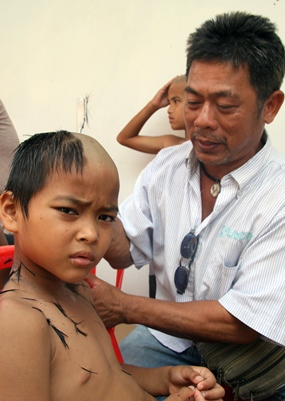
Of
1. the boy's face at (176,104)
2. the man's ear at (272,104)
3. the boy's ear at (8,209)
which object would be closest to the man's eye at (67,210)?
the boy's ear at (8,209)

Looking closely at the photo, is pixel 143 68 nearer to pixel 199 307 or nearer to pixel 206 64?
pixel 206 64

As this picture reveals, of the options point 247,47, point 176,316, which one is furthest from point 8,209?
point 247,47

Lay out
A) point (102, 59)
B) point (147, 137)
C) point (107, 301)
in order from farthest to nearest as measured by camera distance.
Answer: point (102, 59) < point (147, 137) < point (107, 301)

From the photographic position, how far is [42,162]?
0.91m

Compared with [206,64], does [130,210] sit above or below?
below

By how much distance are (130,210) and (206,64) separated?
62 centimetres

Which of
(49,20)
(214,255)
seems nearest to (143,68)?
(49,20)

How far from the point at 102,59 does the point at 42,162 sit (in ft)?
6.33

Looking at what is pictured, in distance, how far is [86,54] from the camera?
2738 millimetres

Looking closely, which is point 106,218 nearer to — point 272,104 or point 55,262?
point 55,262

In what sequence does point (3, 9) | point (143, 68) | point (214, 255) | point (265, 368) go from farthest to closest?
1. point (3, 9)
2. point (143, 68)
3. point (214, 255)
4. point (265, 368)

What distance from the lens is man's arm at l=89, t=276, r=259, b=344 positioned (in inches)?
52.2

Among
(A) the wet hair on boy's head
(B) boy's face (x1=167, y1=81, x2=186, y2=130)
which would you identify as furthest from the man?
(B) boy's face (x1=167, y1=81, x2=186, y2=130)

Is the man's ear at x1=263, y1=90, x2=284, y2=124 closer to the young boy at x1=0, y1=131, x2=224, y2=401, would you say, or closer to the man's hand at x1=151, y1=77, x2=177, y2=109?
the young boy at x1=0, y1=131, x2=224, y2=401
